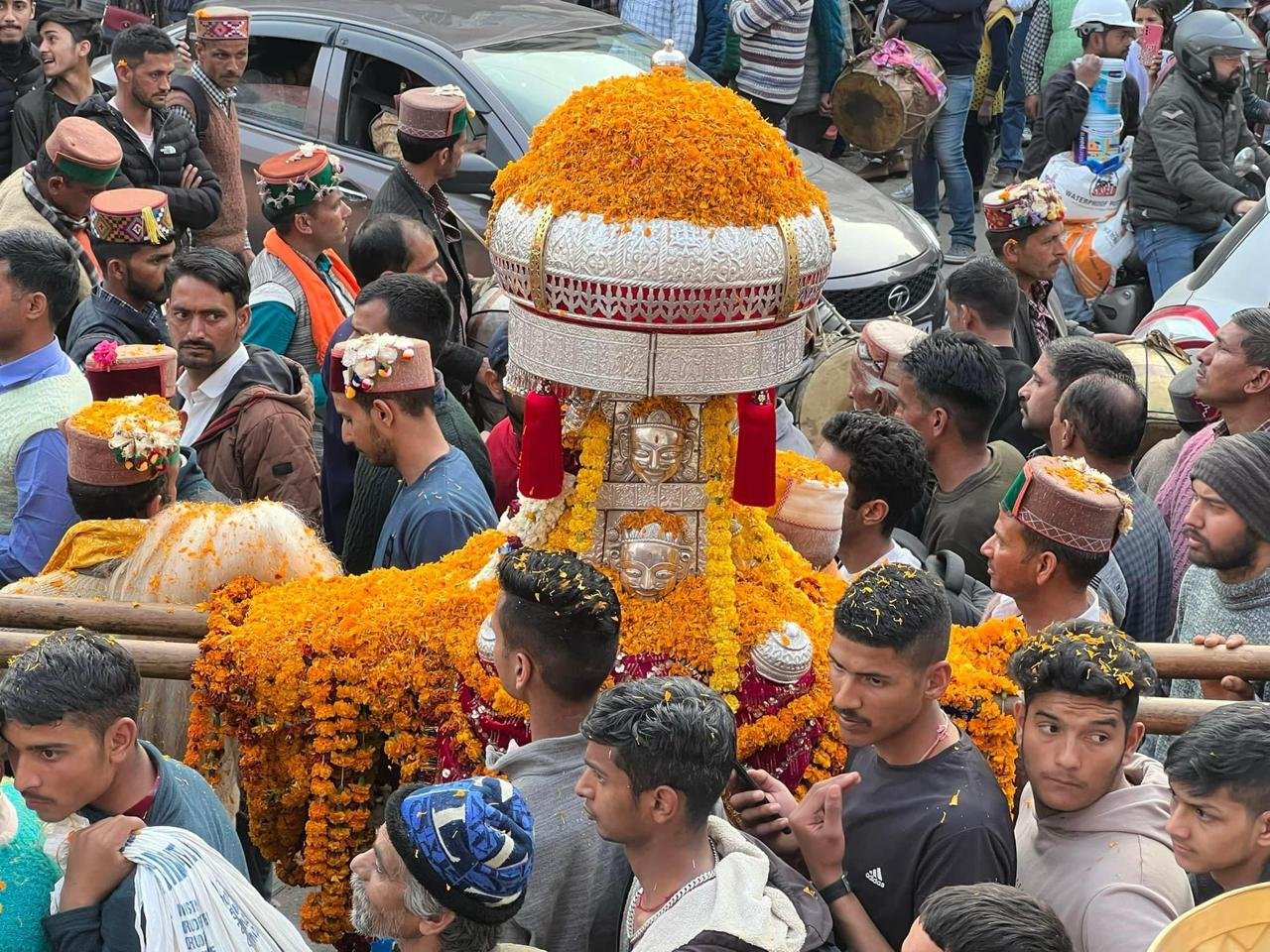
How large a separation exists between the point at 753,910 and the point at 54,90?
298 inches

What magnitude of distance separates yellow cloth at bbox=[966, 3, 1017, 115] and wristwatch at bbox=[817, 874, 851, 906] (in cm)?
1024

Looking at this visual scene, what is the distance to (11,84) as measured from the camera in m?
9.23

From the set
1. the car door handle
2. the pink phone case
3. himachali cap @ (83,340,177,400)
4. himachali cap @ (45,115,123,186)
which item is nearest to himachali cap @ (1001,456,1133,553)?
himachali cap @ (83,340,177,400)

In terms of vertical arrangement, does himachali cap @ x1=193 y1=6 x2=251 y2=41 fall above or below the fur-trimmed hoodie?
below

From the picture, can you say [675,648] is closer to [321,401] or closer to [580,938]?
[580,938]

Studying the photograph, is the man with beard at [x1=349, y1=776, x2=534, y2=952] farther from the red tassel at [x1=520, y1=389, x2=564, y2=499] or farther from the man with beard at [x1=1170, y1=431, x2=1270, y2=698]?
the man with beard at [x1=1170, y1=431, x2=1270, y2=698]

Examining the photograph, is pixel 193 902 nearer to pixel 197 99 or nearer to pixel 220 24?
pixel 197 99

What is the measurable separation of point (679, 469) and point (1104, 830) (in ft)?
4.16

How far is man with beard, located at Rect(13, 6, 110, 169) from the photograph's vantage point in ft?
29.0

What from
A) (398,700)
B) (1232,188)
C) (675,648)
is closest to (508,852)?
(675,648)

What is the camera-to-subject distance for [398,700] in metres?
4.14

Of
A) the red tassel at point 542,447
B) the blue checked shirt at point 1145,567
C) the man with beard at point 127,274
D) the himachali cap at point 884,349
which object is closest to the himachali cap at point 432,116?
the man with beard at point 127,274

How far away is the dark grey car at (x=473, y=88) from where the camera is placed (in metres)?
8.73

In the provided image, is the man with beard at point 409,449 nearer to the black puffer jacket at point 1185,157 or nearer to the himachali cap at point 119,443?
the himachali cap at point 119,443
